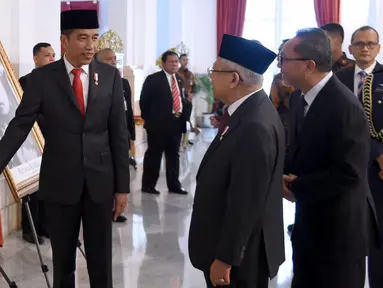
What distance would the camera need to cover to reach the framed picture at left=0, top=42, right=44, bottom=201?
3.50 meters

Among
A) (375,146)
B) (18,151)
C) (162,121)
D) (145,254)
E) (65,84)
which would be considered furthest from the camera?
(162,121)

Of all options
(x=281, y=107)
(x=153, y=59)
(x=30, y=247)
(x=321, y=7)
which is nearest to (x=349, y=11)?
(x=321, y=7)

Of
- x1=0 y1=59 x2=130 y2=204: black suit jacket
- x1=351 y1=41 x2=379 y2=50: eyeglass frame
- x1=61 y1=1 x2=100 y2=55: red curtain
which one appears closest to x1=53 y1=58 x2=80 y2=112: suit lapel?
x1=0 y1=59 x2=130 y2=204: black suit jacket

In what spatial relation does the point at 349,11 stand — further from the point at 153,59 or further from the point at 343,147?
the point at 343,147

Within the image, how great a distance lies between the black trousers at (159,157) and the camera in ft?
20.4

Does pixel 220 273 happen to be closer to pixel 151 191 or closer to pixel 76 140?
pixel 76 140

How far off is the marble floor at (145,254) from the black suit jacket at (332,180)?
139 cm

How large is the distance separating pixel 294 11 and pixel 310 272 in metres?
13.4

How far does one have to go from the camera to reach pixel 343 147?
2102mm

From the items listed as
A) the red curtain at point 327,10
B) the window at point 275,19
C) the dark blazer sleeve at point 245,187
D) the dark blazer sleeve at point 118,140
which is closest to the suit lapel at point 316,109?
the dark blazer sleeve at point 245,187

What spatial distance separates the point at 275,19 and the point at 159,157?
9.75m

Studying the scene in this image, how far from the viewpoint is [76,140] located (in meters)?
2.48

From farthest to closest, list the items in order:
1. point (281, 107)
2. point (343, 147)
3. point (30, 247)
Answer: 1. point (281, 107)
2. point (30, 247)
3. point (343, 147)

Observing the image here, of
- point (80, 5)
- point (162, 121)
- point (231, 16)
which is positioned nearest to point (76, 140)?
point (162, 121)
